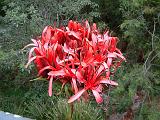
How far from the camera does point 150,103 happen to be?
14.9 feet

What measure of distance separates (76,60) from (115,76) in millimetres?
1759

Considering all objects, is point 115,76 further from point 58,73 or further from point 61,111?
point 58,73

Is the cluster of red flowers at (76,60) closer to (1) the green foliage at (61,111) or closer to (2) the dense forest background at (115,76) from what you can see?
(1) the green foliage at (61,111)

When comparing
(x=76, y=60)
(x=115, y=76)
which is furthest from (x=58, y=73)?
(x=115, y=76)

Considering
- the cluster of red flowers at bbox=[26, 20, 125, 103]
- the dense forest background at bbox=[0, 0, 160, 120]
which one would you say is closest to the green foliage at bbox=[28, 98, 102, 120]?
the dense forest background at bbox=[0, 0, 160, 120]

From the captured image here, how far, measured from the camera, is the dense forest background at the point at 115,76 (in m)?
4.46

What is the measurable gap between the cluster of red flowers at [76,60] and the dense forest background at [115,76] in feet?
3.07

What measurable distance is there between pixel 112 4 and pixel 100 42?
265 centimetres

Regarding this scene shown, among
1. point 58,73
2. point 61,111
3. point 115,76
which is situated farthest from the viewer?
point 115,76

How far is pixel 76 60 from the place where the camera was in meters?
3.12

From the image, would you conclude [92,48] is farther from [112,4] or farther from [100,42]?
[112,4]

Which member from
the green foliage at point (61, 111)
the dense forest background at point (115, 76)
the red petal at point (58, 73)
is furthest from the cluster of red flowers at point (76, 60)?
the dense forest background at point (115, 76)

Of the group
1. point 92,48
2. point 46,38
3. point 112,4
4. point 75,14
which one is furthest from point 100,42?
point 112,4

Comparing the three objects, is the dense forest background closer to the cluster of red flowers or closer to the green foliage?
the green foliage
